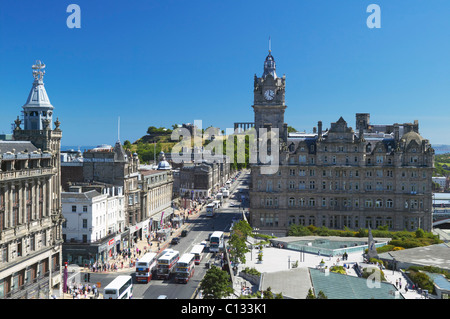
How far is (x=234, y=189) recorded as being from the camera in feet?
563

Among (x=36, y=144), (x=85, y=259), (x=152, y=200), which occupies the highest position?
(x=36, y=144)

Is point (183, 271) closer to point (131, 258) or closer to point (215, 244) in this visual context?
point (131, 258)

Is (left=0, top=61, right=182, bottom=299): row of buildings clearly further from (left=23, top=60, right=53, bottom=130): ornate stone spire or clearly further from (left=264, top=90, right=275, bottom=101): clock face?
(left=264, top=90, right=275, bottom=101): clock face

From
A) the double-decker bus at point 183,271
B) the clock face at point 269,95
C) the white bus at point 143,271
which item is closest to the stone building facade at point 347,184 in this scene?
the clock face at point 269,95

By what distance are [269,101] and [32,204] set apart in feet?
190

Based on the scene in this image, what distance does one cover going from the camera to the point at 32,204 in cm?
5009

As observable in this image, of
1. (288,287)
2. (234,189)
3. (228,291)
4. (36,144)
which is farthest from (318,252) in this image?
(234,189)

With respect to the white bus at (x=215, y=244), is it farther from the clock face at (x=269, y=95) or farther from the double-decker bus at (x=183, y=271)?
the clock face at (x=269, y=95)

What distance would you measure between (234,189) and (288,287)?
4874 inches

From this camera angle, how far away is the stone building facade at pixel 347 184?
87.9 metres

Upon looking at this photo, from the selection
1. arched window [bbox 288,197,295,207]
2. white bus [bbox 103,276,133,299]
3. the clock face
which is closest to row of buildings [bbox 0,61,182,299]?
white bus [bbox 103,276,133,299]

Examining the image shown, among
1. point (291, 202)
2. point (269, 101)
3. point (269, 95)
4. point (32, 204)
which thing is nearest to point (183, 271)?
point (32, 204)

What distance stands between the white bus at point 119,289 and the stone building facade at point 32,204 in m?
8.36
